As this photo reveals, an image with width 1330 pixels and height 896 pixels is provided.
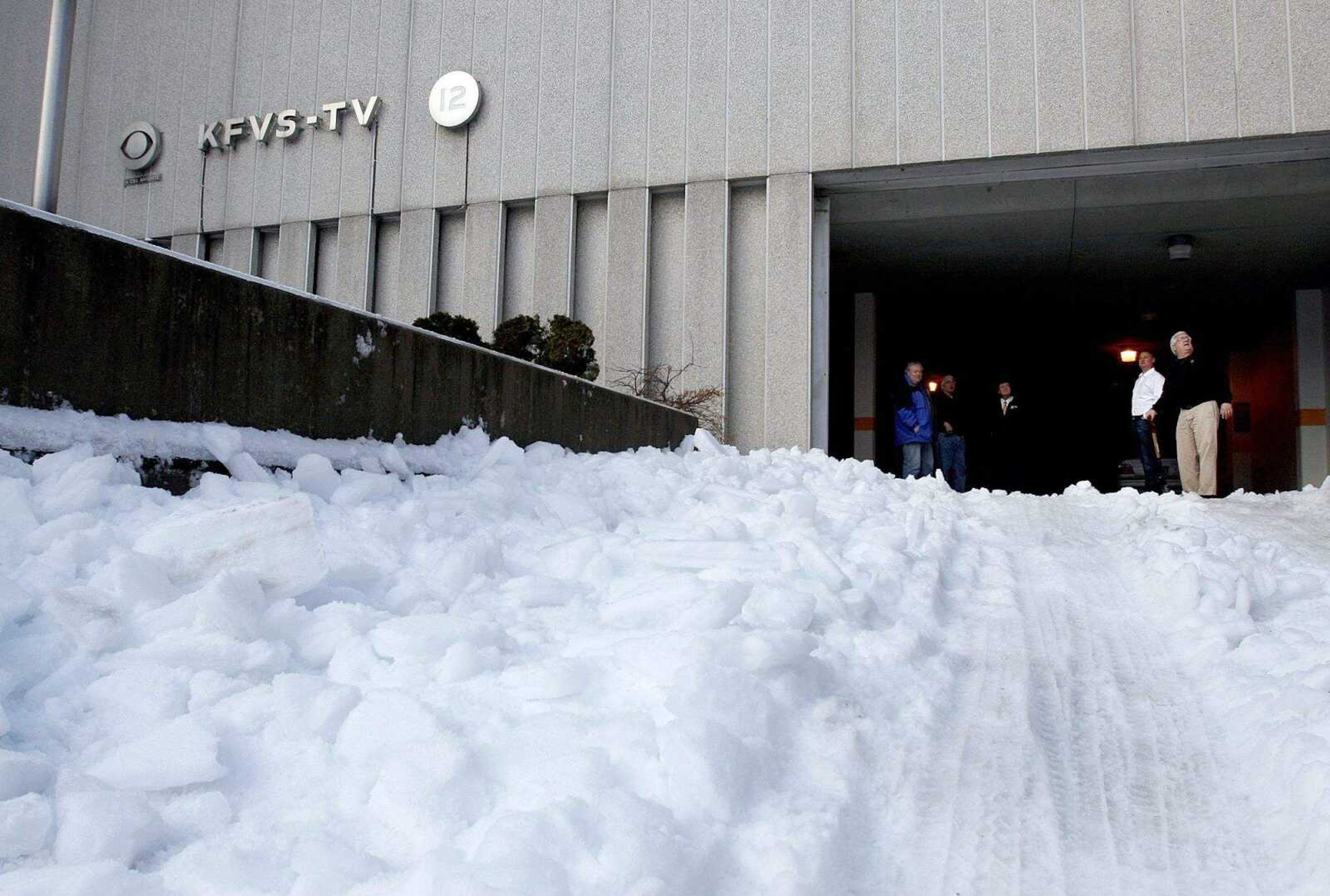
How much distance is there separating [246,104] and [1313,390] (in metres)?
16.3

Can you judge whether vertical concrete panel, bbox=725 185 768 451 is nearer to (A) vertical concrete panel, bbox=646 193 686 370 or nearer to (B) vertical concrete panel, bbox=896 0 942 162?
(A) vertical concrete panel, bbox=646 193 686 370

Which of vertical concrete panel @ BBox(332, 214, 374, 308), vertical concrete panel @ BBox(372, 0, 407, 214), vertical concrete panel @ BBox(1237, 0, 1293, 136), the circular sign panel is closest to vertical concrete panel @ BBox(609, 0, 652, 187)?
the circular sign panel

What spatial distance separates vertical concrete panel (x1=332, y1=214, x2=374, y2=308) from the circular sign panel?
1651mm

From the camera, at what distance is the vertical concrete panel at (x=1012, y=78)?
9.37 meters

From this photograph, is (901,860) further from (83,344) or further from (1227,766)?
(83,344)

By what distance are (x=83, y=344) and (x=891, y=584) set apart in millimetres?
2697

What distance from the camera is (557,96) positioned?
35.8 feet

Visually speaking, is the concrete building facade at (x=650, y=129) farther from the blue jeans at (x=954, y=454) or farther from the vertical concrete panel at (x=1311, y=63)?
the blue jeans at (x=954, y=454)

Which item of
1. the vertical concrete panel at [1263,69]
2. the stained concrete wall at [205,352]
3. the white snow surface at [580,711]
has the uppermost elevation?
the vertical concrete panel at [1263,69]

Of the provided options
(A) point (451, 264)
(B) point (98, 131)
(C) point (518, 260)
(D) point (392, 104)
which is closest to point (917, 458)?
(C) point (518, 260)

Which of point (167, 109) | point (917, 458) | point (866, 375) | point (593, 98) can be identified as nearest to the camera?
point (917, 458)

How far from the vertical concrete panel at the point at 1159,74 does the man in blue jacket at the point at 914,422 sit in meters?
3.27

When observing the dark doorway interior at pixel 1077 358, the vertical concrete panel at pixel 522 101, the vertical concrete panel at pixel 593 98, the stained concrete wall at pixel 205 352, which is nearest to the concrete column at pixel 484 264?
the vertical concrete panel at pixel 522 101

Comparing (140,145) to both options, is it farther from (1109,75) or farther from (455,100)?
(1109,75)
